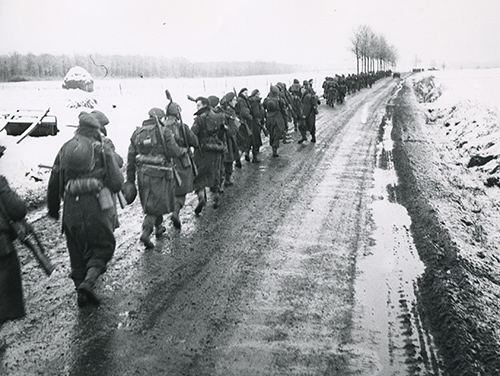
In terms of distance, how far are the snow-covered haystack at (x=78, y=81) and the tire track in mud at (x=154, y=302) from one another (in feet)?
74.9

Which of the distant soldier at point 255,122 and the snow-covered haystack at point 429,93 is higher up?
the snow-covered haystack at point 429,93

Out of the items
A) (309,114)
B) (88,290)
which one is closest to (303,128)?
(309,114)

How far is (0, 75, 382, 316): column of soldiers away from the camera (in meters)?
4.30

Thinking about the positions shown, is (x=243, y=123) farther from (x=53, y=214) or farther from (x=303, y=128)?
(x=53, y=214)

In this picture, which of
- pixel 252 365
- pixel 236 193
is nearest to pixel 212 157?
pixel 236 193

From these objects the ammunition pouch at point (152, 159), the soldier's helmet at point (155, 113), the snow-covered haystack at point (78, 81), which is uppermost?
the snow-covered haystack at point (78, 81)

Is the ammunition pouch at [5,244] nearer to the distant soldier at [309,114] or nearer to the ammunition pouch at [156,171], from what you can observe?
the ammunition pouch at [156,171]

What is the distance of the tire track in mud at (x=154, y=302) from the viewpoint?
11.8 ft

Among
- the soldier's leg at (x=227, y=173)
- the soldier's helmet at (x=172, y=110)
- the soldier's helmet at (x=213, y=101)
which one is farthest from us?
the soldier's leg at (x=227, y=173)

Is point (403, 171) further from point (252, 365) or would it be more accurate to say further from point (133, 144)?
point (252, 365)

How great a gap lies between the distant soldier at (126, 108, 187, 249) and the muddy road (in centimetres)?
48

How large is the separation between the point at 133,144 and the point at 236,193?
2978mm

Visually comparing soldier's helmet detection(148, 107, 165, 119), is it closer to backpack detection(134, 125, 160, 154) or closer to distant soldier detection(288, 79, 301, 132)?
backpack detection(134, 125, 160, 154)

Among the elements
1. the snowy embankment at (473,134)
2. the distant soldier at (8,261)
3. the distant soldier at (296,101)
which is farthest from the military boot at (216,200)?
the distant soldier at (296,101)
